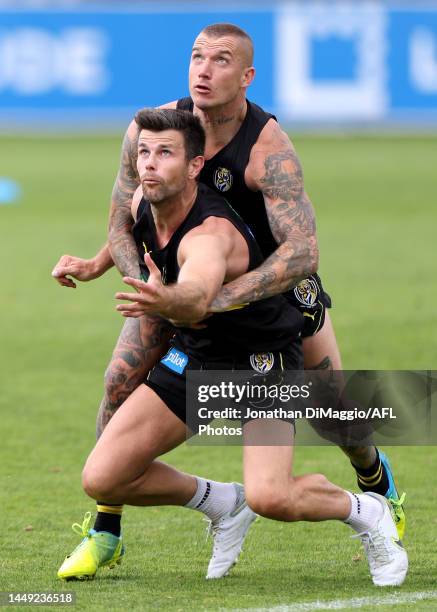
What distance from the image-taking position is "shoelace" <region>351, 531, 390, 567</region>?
637 cm

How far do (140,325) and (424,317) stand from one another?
7.37 metres

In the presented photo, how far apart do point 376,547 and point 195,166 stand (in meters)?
1.94

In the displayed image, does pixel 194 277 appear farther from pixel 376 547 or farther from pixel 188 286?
pixel 376 547

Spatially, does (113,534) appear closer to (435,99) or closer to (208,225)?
(208,225)

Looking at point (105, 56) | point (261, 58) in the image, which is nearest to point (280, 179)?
point (261, 58)

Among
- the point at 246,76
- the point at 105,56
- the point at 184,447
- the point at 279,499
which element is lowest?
the point at 184,447

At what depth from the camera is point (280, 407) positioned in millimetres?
6406

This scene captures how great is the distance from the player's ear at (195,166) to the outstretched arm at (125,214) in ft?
1.79

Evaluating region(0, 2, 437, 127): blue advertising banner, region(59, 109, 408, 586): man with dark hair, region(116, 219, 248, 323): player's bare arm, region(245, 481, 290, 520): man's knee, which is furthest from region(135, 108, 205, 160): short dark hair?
region(0, 2, 437, 127): blue advertising banner

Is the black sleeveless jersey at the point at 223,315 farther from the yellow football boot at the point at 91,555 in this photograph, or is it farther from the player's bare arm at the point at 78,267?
the yellow football boot at the point at 91,555

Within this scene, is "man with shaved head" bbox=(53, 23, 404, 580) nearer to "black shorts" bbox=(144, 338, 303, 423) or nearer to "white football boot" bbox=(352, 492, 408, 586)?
"black shorts" bbox=(144, 338, 303, 423)

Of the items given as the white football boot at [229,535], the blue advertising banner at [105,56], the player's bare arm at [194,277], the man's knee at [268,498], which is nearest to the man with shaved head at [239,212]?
the player's bare arm at [194,277]

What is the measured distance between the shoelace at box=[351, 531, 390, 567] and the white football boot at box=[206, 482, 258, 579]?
598 millimetres

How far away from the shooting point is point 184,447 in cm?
964
